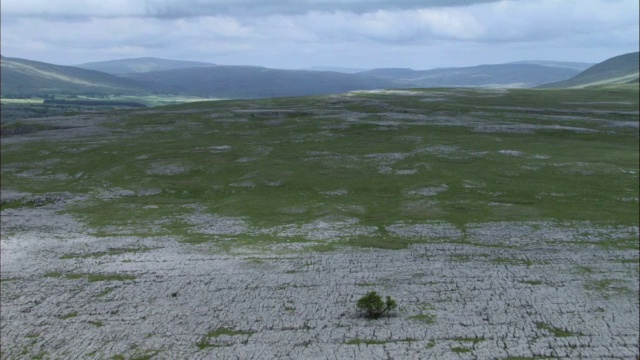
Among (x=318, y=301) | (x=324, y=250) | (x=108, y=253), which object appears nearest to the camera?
(x=318, y=301)

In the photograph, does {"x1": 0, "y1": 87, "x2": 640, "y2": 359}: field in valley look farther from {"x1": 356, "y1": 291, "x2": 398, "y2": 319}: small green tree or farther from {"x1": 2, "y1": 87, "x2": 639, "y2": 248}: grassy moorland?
{"x1": 356, "y1": 291, "x2": 398, "y2": 319}: small green tree

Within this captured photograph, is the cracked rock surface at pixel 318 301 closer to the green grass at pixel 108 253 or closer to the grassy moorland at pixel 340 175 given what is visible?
the green grass at pixel 108 253

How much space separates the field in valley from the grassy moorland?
2.03 ft

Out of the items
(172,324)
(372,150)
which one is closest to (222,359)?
(172,324)

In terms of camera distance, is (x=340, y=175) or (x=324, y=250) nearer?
(x=324, y=250)

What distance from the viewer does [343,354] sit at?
38875 millimetres

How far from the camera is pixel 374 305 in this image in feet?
144

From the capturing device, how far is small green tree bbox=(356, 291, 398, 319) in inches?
1725

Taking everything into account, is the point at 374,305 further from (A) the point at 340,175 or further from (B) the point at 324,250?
(A) the point at 340,175

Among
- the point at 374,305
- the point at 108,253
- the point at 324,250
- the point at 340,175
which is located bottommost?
the point at 108,253

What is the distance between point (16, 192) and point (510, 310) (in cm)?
9069

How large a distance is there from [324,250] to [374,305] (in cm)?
1779

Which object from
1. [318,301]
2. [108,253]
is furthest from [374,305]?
[108,253]

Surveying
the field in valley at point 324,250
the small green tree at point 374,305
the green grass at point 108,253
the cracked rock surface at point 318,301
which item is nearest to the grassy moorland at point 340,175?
the field in valley at point 324,250
